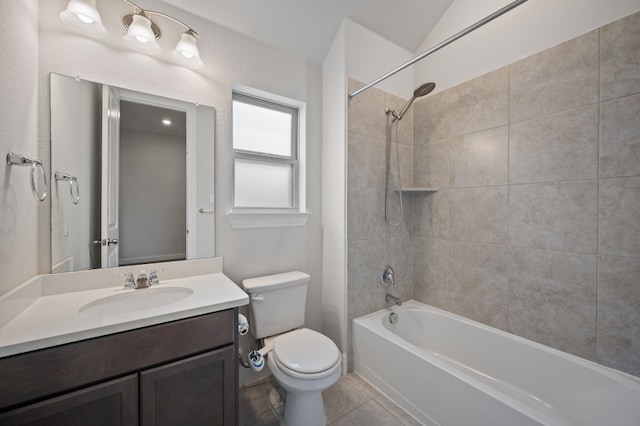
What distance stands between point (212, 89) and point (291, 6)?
0.77 m

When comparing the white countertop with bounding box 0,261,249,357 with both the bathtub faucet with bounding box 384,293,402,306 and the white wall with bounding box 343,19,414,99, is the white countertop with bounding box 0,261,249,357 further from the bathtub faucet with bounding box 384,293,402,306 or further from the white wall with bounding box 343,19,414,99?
the white wall with bounding box 343,19,414,99

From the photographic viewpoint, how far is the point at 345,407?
1.55 m

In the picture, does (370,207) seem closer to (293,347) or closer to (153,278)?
(293,347)

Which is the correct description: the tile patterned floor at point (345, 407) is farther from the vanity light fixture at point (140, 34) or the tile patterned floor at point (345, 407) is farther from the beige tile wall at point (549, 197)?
the vanity light fixture at point (140, 34)

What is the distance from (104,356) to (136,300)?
0.38m

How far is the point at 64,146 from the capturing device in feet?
3.92

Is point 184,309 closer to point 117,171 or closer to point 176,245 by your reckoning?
point 176,245

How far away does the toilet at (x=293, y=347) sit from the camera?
4.09ft

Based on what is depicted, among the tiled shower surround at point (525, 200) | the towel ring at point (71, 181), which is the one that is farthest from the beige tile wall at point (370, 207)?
the towel ring at point (71, 181)

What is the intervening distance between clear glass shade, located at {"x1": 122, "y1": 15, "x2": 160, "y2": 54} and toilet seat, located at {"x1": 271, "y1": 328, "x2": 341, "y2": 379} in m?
1.78

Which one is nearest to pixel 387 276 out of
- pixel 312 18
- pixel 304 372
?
pixel 304 372

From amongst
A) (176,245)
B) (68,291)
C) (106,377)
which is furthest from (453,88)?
(68,291)

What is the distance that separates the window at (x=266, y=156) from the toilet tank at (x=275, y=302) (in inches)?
17.1

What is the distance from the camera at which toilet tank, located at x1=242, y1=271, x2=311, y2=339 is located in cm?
155
